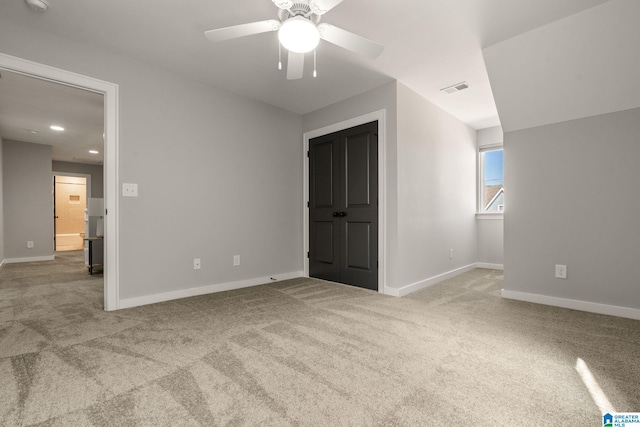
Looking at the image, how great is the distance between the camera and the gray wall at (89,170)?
7535mm

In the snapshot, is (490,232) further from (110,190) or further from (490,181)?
(110,190)

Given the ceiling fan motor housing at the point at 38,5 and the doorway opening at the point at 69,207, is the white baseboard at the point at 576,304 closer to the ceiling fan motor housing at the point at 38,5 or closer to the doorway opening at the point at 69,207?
the ceiling fan motor housing at the point at 38,5

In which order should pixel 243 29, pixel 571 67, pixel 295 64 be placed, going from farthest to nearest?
pixel 571 67
pixel 295 64
pixel 243 29

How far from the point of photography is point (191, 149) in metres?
3.19

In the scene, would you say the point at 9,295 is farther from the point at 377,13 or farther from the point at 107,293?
the point at 377,13

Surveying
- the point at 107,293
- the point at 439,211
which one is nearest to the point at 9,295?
the point at 107,293

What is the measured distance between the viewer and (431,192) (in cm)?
382

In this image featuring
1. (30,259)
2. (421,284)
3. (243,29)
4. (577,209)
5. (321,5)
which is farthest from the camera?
(30,259)

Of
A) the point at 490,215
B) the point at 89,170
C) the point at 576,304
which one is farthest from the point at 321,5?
the point at 89,170

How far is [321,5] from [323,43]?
92cm

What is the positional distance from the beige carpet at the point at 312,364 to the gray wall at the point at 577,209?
13.1 inches

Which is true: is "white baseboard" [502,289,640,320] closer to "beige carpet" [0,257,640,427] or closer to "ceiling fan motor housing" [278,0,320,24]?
"beige carpet" [0,257,640,427]

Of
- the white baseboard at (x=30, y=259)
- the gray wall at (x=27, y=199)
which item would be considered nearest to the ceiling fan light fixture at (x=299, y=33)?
the gray wall at (x=27, y=199)

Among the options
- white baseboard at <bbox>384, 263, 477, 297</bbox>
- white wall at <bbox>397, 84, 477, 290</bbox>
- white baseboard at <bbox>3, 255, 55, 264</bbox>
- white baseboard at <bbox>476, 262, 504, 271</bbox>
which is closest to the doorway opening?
white baseboard at <bbox>3, 255, 55, 264</bbox>
